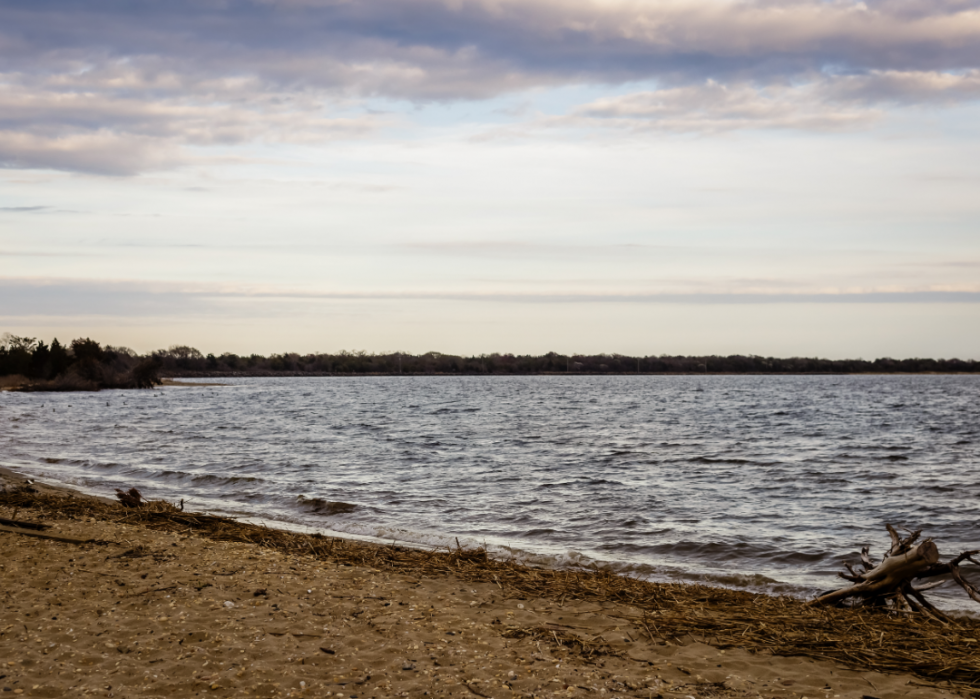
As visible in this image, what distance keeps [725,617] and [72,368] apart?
11266cm

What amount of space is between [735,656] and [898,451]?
26.2 metres

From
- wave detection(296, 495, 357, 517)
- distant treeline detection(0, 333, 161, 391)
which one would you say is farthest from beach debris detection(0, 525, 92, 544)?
distant treeline detection(0, 333, 161, 391)

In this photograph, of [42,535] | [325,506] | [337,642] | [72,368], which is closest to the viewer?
[337,642]

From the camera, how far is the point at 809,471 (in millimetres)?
22438

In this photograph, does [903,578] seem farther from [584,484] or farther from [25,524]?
[584,484]

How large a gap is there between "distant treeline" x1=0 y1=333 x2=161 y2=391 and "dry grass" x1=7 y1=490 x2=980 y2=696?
101213mm

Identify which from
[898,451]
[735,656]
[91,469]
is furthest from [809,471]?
[91,469]

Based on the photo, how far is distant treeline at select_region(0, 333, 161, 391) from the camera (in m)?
102

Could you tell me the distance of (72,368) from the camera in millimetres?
103438

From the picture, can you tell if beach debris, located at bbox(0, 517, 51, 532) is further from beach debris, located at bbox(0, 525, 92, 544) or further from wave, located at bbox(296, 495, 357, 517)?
wave, located at bbox(296, 495, 357, 517)

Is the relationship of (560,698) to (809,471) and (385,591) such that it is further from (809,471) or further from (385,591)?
(809,471)

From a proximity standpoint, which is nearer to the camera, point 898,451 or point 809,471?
point 809,471

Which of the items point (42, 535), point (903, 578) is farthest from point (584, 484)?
point (42, 535)

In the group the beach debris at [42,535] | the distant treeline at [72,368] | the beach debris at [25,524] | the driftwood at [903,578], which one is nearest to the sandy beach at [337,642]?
the beach debris at [42,535]
